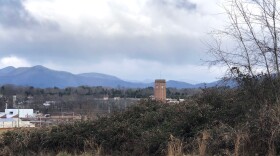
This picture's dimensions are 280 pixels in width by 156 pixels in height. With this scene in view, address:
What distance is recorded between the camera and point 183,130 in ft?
43.0

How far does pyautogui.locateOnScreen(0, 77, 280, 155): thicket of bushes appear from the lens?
1057cm

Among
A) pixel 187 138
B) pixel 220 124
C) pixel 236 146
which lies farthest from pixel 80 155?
pixel 236 146

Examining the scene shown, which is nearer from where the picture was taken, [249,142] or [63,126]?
[249,142]

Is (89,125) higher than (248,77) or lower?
lower

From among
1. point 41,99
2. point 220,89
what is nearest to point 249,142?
point 220,89

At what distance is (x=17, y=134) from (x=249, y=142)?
9118 mm

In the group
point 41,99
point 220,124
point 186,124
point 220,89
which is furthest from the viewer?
point 41,99

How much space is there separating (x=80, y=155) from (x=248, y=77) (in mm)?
5641

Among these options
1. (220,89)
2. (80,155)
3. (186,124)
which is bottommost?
(80,155)

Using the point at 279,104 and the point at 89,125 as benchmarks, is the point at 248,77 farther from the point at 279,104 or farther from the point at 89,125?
A: the point at 89,125

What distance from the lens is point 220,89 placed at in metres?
14.7

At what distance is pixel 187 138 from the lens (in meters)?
12.7

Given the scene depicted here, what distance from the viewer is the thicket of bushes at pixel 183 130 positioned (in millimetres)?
10570

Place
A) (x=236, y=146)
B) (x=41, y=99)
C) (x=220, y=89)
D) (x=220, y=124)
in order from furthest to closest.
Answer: (x=41, y=99) → (x=220, y=89) → (x=220, y=124) → (x=236, y=146)
